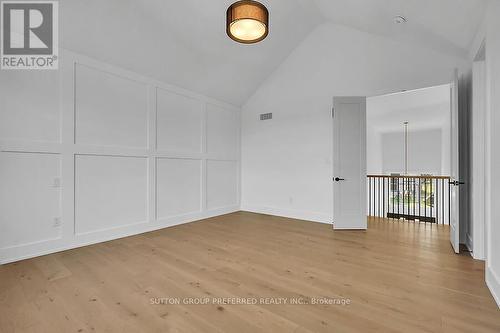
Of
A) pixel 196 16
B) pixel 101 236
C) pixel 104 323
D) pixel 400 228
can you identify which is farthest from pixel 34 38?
pixel 400 228

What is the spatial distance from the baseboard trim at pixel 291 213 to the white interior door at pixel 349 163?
52 cm

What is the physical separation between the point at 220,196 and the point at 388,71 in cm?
431

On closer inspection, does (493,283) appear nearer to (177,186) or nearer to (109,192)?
(177,186)

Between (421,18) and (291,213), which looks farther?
(291,213)

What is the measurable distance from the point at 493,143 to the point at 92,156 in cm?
476

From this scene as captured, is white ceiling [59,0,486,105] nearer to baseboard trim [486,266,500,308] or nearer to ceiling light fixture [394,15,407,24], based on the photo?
ceiling light fixture [394,15,407,24]

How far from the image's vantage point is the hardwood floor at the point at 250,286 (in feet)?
5.75

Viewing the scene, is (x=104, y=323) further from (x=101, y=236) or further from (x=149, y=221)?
(x=149, y=221)

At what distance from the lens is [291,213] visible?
547 cm

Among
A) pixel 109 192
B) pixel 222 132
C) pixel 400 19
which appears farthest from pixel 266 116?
pixel 109 192

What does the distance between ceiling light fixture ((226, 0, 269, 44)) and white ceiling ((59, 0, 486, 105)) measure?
1576 millimetres

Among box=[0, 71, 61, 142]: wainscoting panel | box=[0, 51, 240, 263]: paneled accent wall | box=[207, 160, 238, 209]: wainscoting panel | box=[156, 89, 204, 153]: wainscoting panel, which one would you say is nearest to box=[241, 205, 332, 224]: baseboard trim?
box=[207, 160, 238, 209]: wainscoting panel

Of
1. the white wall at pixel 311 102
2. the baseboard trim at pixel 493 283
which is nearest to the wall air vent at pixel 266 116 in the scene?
the white wall at pixel 311 102

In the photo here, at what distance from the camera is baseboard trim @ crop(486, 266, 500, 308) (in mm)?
2000
